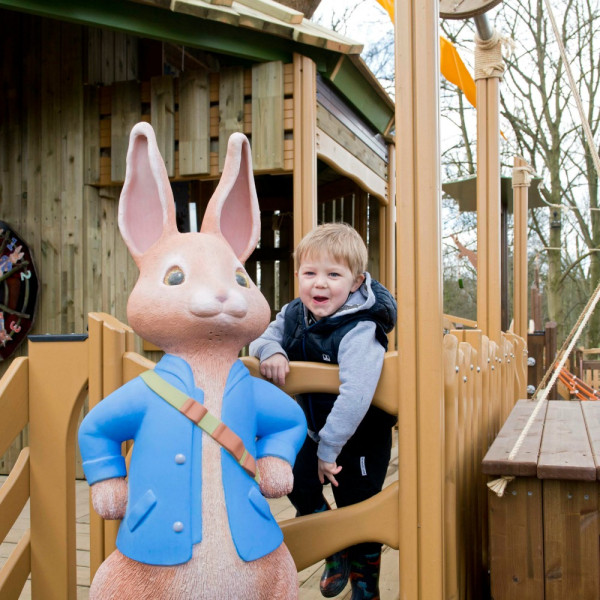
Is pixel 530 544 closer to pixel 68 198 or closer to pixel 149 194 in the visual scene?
pixel 149 194

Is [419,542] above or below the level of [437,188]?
below

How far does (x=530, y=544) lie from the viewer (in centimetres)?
205

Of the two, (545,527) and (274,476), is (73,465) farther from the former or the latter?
(545,527)

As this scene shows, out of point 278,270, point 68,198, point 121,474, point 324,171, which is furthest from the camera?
point 278,270

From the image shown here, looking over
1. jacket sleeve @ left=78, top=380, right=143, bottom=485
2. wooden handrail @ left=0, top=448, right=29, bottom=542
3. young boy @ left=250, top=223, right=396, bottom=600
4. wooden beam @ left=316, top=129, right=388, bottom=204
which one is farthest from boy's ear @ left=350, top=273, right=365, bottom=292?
wooden beam @ left=316, top=129, right=388, bottom=204

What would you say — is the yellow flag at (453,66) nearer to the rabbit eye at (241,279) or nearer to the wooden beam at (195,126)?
the wooden beam at (195,126)

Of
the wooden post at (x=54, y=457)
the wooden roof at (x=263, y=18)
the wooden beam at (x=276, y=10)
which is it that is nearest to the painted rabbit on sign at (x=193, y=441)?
the wooden post at (x=54, y=457)

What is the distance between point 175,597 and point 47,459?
872 millimetres

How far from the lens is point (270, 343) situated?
2.24 meters

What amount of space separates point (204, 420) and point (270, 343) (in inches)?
24.2

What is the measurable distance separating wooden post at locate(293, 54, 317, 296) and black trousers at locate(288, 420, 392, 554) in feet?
5.87

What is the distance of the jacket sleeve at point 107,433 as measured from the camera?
5.39 ft

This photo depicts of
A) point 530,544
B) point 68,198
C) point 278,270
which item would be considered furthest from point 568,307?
point 530,544

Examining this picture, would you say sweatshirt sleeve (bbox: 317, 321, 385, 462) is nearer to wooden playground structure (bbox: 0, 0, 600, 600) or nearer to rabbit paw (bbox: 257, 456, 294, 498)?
wooden playground structure (bbox: 0, 0, 600, 600)
